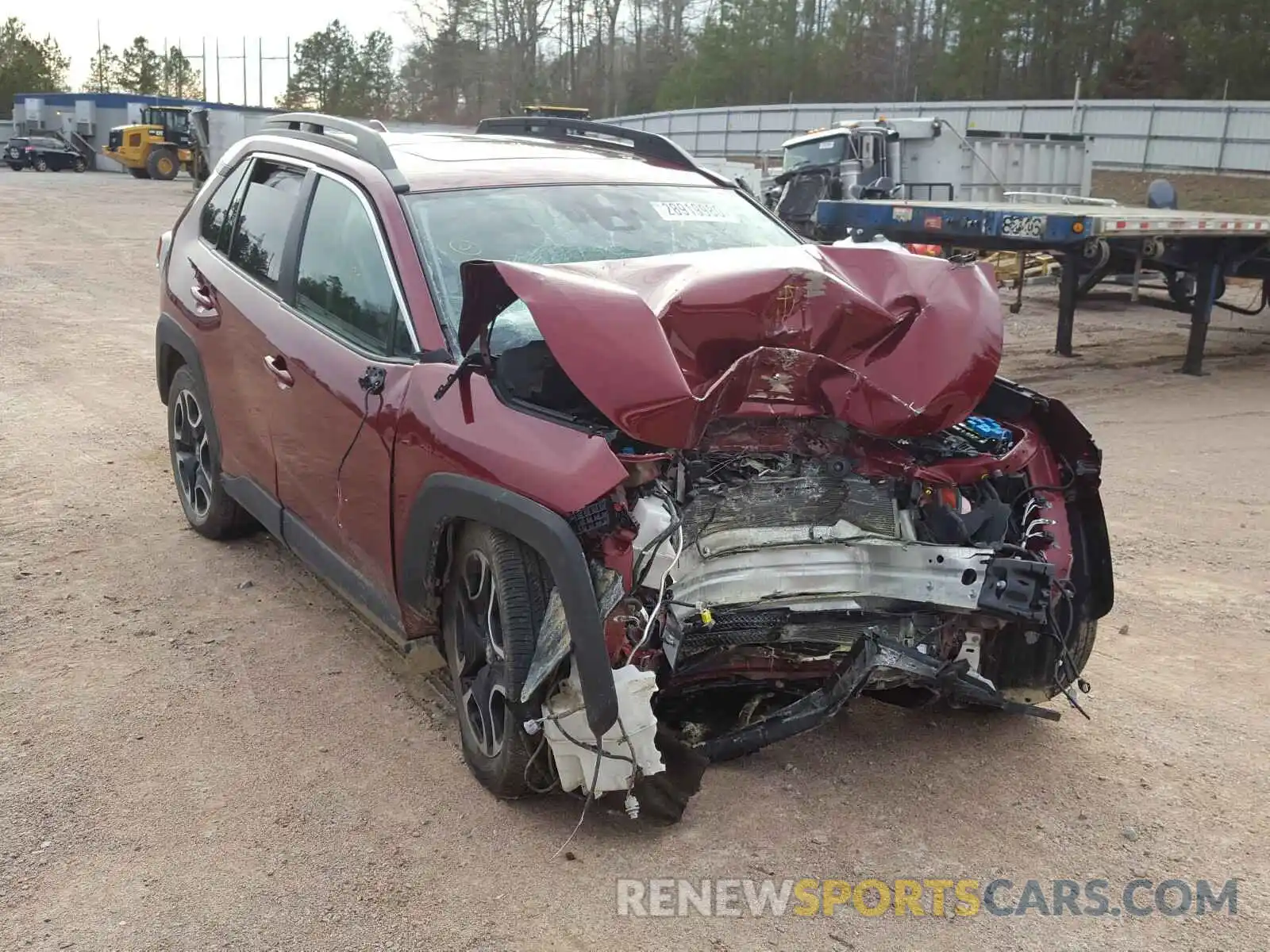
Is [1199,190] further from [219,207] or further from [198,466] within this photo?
[198,466]

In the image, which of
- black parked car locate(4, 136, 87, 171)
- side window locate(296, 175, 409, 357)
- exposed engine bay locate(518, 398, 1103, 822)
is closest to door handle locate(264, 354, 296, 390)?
side window locate(296, 175, 409, 357)

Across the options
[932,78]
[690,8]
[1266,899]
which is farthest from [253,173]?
[690,8]

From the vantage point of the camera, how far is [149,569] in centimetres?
522

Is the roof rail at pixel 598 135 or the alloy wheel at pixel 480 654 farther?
the roof rail at pixel 598 135

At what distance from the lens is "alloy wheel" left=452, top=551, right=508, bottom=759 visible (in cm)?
330

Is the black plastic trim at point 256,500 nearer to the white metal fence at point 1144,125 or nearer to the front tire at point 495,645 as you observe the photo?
the front tire at point 495,645

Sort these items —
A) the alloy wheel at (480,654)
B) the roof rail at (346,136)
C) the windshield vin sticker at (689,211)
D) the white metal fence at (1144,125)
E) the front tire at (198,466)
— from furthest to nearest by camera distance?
1. the white metal fence at (1144,125)
2. the front tire at (198,466)
3. the windshield vin sticker at (689,211)
4. the roof rail at (346,136)
5. the alloy wheel at (480,654)

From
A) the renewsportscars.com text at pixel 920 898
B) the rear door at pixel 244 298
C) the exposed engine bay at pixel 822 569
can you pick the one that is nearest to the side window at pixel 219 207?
the rear door at pixel 244 298

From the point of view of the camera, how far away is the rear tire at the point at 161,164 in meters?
40.8

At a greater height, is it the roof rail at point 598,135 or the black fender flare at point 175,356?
the roof rail at point 598,135

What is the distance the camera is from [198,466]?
5.59 m

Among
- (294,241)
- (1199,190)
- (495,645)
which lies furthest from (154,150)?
(495,645)

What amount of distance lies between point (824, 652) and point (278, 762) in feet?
5.54

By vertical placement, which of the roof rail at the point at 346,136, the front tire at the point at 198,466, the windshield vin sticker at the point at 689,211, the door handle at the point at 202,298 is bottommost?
the front tire at the point at 198,466
